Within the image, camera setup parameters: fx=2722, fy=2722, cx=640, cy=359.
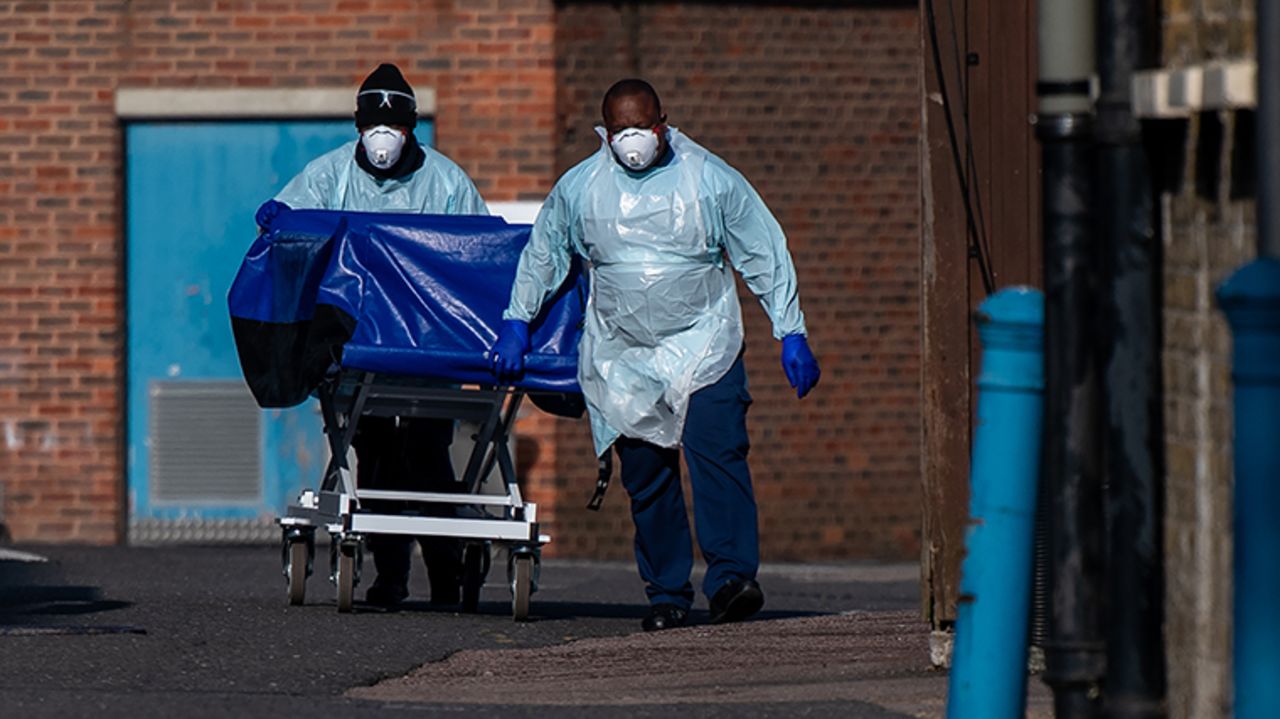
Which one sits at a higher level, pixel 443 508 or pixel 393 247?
pixel 393 247

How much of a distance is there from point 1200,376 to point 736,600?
13.7ft

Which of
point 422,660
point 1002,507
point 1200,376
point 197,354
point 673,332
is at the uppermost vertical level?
point 197,354

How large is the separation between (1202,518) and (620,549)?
10.6 m

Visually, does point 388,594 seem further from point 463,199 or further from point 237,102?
point 237,102

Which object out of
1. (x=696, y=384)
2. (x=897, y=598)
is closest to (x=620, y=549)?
(x=897, y=598)

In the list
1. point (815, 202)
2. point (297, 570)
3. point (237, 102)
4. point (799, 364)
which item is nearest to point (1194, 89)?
point (799, 364)

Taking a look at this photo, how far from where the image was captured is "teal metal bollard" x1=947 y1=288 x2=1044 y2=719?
5133mm

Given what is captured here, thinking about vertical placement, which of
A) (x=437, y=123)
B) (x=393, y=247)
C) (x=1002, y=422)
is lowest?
(x=1002, y=422)

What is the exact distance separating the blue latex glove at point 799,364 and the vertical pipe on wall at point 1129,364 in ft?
13.4

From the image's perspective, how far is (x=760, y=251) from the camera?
922cm

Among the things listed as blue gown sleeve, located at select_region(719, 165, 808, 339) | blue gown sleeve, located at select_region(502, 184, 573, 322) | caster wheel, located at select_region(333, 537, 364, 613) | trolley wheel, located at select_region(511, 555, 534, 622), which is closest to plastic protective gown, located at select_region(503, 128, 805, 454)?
blue gown sleeve, located at select_region(719, 165, 808, 339)

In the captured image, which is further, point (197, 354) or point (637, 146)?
point (197, 354)

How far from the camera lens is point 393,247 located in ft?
31.6

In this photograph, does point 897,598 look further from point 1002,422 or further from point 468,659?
point 1002,422
